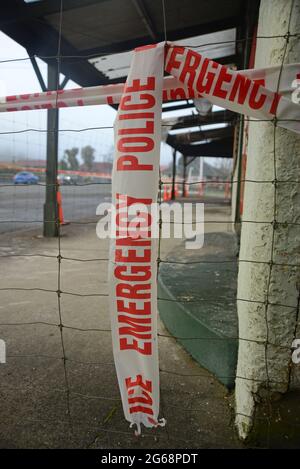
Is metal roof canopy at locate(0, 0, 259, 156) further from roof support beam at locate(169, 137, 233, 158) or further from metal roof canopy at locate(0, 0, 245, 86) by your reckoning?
roof support beam at locate(169, 137, 233, 158)

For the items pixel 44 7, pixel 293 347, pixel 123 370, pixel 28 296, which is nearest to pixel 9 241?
pixel 28 296

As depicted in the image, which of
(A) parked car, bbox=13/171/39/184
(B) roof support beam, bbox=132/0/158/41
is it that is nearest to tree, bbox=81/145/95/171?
(A) parked car, bbox=13/171/39/184

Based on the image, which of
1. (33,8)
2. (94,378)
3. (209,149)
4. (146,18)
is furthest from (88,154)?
(94,378)

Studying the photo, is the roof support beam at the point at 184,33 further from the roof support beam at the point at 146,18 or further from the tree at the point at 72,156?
the tree at the point at 72,156

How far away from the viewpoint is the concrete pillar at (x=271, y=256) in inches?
58.9

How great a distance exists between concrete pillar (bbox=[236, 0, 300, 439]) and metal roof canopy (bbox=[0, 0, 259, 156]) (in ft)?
11.8

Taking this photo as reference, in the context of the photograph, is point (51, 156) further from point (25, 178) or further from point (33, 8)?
point (25, 178)

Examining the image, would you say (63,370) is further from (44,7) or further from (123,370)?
(44,7)

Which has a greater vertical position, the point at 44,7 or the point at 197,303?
the point at 44,7

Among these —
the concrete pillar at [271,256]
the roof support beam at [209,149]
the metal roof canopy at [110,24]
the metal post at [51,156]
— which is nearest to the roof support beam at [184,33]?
the metal roof canopy at [110,24]

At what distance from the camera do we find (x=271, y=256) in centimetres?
158

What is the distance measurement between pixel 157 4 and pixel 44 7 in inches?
61.6

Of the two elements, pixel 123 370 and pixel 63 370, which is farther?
pixel 63 370

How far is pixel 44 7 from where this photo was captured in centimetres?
465
